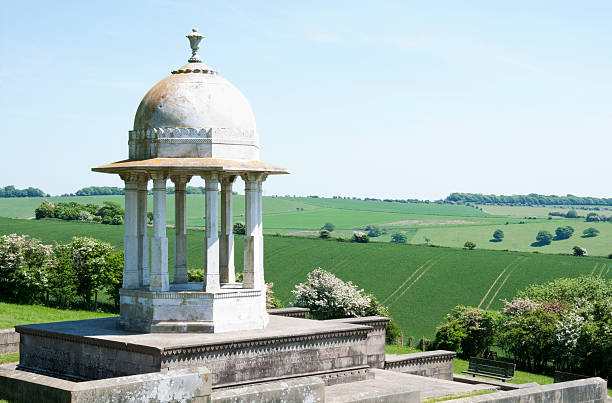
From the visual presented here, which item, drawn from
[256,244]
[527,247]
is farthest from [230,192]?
[527,247]

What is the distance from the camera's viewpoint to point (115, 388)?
709 inches

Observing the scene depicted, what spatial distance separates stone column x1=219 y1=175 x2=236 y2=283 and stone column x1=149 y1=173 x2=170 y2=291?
319 centimetres

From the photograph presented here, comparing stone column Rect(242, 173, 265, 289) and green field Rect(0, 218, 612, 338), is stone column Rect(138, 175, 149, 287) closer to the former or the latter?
stone column Rect(242, 173, 265, 289)

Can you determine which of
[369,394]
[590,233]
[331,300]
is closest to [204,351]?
[369,394]

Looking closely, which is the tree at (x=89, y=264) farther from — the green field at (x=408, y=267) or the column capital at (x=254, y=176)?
the column capital at (x=254, y=176)

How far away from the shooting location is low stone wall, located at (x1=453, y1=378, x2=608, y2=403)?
24.6 m

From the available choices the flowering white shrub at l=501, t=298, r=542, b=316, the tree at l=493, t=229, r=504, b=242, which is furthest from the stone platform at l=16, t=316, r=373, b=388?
the tree at l=493, t=229, r=504, b=242

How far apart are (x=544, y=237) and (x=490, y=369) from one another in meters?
105

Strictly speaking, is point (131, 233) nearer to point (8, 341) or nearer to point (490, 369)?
point (8, 341)

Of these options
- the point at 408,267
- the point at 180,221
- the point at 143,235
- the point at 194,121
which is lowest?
the point at 408,267

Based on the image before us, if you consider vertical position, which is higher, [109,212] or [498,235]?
[109,212]

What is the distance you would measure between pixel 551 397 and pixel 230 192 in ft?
43.5

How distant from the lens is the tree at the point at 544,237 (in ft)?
447

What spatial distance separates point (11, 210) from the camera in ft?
536
